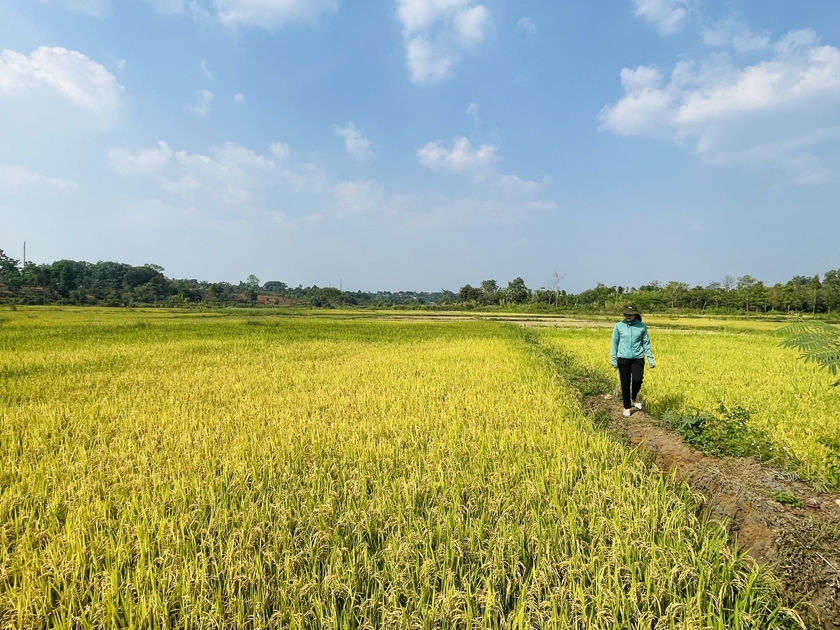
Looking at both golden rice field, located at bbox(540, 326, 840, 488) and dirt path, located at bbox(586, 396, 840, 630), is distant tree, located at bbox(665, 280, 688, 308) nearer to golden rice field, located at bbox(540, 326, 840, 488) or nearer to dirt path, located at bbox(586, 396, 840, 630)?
golden rice field, located at bbox(540, 326, 840, 488)

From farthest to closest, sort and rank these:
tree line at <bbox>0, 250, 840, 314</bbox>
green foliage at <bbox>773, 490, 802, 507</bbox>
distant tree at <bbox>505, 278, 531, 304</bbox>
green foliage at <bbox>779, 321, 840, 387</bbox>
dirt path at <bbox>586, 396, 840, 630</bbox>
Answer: distant tree at <bbox>505, 278, 531, 304</bbox>, tree line at <bbox>0, 250, 840, 314</bbox>, green foliage at <bbox>779, 321, 840, 387</bbox>, green foliage at <bbox>773, 490, 802, 507</bbox>, dirt path at <bbox>586, 396, 840, 630</bbox>

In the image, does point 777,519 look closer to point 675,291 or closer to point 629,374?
point 629,374

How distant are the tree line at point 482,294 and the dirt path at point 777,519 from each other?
43.5 m

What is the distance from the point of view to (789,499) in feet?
9.50

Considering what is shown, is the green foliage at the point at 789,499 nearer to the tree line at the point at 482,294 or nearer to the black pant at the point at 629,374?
the black pant at the point at 629,374

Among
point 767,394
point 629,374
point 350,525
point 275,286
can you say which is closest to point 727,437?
point 629,374

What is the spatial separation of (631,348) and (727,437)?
4.82ft

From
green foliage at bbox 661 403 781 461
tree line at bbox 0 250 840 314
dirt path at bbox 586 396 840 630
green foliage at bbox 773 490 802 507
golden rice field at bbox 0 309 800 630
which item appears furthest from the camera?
tree line at bbox 0 250 840 314

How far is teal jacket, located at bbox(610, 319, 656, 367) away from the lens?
534 centimetres

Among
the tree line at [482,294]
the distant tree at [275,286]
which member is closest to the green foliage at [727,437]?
the tree line at [482,294]

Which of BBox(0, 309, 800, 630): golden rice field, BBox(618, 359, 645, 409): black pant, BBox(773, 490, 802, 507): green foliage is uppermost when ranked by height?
BBox(618, 359, 645, 409): black pant

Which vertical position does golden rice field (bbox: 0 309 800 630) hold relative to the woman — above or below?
below

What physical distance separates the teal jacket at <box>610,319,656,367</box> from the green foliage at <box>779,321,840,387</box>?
1.74 metres

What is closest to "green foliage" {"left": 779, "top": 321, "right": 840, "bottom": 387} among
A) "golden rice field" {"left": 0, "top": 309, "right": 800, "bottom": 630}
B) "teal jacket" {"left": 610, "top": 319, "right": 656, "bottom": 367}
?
"golden rice field" {"left": 0, "top": 309, "right": 800, "bottom": 630}
